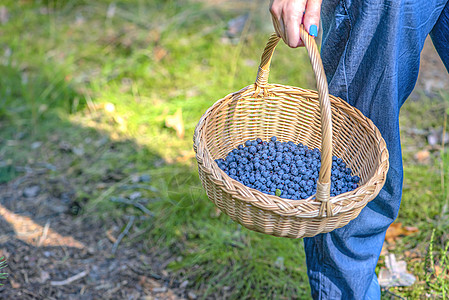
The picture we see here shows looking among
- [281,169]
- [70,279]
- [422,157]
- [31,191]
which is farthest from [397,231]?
[31,191]

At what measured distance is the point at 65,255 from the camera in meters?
1.92

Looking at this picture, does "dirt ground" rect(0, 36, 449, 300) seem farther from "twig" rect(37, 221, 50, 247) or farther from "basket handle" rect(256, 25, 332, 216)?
"basket handle" rect(256, 25, 332, 216)

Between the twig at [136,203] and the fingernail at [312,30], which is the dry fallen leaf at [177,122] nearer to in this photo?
the twig at [136,203]

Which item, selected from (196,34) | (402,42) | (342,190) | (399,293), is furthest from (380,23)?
(196,34)

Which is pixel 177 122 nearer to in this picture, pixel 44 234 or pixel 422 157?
pixel 44 234

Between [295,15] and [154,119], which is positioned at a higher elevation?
[295,15]

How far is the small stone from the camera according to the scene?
220 centimetres

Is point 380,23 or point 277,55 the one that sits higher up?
point 380,23

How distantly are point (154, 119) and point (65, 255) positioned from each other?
0.93 metres

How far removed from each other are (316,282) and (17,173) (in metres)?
1.61

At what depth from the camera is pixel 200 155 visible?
1143 millimetres

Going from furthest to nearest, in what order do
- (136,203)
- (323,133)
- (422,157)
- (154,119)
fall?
(154,119) < (422,157) < (136,203) < (323,133)

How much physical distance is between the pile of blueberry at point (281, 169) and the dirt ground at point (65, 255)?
0.71 metres

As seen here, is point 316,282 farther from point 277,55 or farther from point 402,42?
point 277,55
